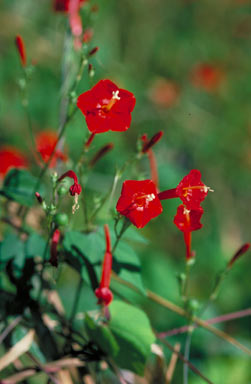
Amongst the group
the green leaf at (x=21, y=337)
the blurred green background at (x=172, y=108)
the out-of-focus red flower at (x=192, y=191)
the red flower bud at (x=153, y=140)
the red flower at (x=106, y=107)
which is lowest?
the green leaf at (x=21, y=337)

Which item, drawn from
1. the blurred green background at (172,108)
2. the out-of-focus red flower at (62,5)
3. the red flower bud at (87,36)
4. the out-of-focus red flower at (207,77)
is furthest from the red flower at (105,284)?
the out-of-focus red flower at (207,77)

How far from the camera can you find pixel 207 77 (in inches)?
137

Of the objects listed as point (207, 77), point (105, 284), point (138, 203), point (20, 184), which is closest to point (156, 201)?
point (138, 203)

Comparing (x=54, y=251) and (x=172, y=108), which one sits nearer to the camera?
(x=54, y=251)

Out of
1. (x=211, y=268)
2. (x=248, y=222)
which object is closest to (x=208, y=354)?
(x=211, y=268)

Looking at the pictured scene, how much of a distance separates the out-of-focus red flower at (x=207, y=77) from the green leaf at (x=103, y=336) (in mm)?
2929

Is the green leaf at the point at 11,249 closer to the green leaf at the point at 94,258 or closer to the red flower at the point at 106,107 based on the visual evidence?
the green leaf at the point at 94,258

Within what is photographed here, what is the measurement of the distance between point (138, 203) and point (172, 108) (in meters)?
2.76

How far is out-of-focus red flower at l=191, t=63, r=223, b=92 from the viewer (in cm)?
347

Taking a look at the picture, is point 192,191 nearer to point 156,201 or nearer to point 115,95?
point 156,201

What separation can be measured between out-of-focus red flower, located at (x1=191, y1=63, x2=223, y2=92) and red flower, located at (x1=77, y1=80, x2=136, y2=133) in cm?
283

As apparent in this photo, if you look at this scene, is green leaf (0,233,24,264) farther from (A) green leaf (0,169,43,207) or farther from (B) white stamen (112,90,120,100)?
(B) white stamen (112,90,120,100)

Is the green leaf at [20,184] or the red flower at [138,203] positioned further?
the green leaf at [20,184]

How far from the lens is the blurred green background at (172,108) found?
244cm
